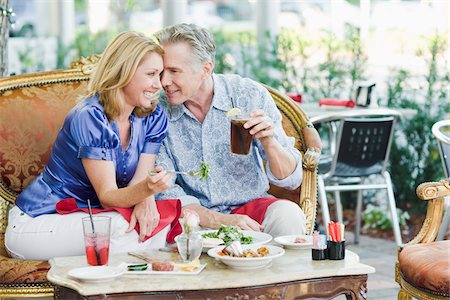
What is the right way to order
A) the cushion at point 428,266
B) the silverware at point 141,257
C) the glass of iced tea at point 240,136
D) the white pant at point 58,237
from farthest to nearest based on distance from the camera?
the glass of iced tea at point 240,136, the white pant at point 58,237, the cushion at point 428,266, the silverware at point 141,257

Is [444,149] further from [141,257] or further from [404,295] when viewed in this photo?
[141,257]

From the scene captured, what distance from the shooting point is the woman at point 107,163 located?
3.34 m

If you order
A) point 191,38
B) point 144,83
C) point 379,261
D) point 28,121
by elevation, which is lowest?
point 379,261

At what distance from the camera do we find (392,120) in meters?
5.64

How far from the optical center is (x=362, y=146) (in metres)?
5.63

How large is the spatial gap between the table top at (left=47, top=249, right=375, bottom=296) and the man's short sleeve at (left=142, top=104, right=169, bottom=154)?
0.65 m

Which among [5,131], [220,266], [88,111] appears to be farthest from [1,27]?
[220,266]

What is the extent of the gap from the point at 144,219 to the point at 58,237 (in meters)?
0.32

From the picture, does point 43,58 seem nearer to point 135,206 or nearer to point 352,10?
point 352,10

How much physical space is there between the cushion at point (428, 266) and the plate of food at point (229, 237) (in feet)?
1.83

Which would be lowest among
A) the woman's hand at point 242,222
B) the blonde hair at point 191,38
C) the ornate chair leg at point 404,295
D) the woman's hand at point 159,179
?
the ornate chair leg at point 404,295

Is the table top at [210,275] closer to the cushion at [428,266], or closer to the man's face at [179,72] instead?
the cushion at [428,266]

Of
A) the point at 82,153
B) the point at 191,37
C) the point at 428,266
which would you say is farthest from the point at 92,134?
the point at 428,266

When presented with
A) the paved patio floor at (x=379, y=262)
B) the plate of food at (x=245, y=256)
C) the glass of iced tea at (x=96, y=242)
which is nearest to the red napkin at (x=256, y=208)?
the plate of food at (x=245, y=256)
